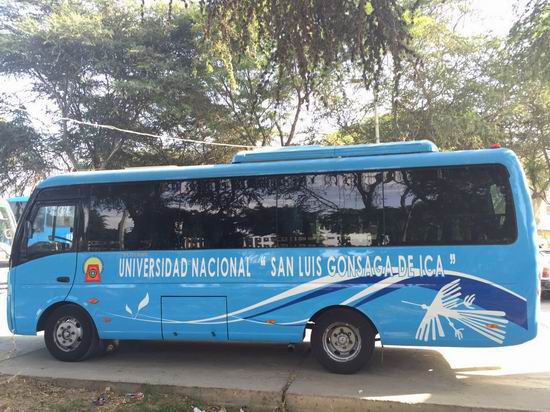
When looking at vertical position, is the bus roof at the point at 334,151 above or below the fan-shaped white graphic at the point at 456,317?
above

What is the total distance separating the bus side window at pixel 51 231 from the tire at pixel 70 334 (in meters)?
0.87

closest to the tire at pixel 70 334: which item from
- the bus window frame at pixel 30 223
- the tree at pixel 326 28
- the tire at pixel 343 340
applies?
the bus window frame at pixel 30 223

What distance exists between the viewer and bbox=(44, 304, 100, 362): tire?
269 inches

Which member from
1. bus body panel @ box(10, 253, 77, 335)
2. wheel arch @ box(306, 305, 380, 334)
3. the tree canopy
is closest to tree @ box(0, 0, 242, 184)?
the tree canopy

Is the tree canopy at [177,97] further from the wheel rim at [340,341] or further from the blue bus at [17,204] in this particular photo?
the wheel rim at [340,341]

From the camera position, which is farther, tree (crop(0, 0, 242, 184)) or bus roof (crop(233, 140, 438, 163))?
tree (crop(0, 0, 242, 184))

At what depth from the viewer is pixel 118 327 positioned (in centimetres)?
668

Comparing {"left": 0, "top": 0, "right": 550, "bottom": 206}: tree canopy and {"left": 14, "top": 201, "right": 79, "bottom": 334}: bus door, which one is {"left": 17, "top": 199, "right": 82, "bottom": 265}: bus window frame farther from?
{"left": 0, "top": 0, "right": 550, "bottom": 206}: tree canopy

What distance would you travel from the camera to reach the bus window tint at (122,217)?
672cm

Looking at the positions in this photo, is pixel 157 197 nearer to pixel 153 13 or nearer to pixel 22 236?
pixel 22 236

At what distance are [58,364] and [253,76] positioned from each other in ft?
55.5

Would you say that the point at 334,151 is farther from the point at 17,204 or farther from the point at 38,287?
the point at 17,204

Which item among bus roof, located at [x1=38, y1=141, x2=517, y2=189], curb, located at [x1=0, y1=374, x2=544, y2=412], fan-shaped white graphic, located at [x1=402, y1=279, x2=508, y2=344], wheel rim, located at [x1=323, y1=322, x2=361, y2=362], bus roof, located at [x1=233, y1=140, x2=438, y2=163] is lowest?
curb, located at [x1=0, y1=374, x2=544, y2=412]

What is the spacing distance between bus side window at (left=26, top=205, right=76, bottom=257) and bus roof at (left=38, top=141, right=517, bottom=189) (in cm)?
40
